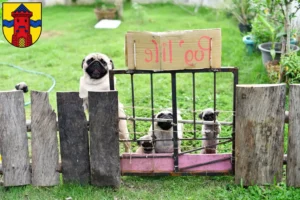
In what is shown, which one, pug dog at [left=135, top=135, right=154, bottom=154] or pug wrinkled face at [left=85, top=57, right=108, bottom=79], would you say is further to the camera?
pug wrinkled face at [left=85, top=57, right=108, bottom=79]

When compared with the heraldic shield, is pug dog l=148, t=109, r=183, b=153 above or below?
below

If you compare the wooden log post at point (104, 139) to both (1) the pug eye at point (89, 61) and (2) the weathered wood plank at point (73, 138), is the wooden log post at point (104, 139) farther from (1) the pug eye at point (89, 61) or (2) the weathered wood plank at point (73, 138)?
(1) the pug eye at point (89, 61)

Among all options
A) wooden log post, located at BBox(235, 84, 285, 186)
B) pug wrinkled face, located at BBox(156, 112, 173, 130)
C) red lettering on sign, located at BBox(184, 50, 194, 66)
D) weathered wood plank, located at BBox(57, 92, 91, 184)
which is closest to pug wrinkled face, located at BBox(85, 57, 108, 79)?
pug wrinkled face, located at BBox(156, 112, 173, 130)

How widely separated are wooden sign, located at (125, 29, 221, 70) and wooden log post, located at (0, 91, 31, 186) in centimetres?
112

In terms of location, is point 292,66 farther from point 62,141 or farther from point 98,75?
point 62,141

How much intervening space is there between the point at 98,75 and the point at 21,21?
1223mm

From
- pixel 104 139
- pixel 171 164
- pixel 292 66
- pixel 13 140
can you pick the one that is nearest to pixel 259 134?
pixel 171 164

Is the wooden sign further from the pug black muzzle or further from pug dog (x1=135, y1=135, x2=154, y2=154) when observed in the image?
pug dog (x1=135, y1=135, x2=154, y2=154)

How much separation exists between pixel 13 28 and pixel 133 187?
199 centimetres

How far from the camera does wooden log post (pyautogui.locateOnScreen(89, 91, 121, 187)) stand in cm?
454

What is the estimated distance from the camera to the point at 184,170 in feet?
15.7

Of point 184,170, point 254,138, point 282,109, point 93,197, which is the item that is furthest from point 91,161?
point 282,109

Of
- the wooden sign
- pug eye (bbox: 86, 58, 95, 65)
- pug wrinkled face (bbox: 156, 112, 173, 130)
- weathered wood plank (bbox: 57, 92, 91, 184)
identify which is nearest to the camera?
the wooden sign

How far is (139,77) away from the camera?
8.98m
